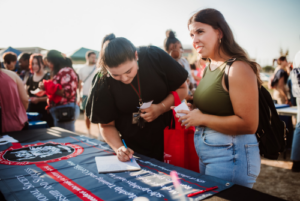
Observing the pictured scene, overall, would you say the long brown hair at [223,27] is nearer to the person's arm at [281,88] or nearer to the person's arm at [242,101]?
the person's arm at [242,101]

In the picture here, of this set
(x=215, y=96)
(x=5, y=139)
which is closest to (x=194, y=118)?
(x=215, y=96)

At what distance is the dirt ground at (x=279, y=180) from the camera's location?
245cm

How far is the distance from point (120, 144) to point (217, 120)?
692mm

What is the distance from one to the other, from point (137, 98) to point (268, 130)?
831mm

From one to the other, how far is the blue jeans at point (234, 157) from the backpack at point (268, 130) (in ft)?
0.27

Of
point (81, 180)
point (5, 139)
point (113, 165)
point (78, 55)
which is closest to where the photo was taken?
point (81, 180)

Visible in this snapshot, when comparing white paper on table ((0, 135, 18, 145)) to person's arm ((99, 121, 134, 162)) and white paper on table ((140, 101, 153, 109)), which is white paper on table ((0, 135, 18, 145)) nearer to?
person's arm ((99, 121, 134, 162))

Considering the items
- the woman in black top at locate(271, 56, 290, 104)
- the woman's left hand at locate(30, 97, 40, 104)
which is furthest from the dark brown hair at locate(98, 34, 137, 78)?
the woman in black top at locate(271, 56, 290, 104)

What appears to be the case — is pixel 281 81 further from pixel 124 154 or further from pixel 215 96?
pixel 124 154

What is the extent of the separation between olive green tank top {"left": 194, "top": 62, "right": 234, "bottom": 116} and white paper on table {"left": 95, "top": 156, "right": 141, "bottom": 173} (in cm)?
52

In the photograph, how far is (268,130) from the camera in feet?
3.67

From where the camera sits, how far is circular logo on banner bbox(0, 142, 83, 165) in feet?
4.58

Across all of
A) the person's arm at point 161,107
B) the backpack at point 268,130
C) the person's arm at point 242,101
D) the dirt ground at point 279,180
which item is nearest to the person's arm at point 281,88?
the dirt ground at point 279,180

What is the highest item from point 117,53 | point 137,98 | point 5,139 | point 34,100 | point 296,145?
point 117,53
